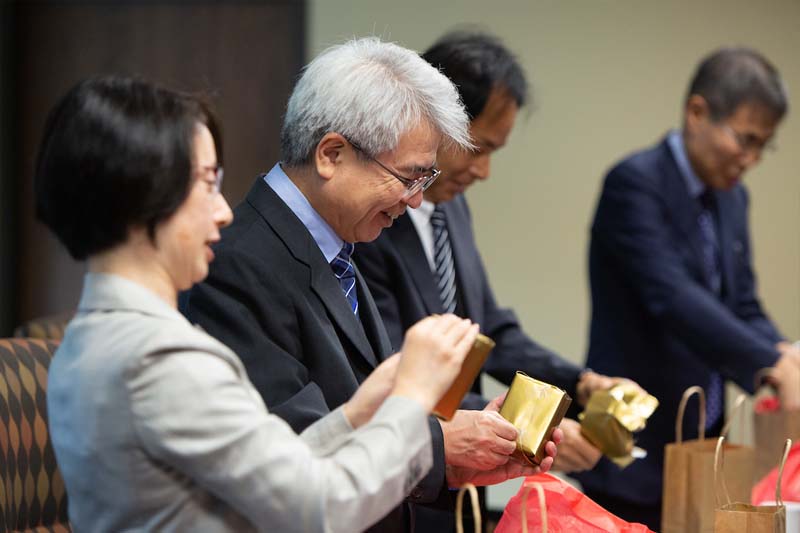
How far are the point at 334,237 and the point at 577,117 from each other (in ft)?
9.61

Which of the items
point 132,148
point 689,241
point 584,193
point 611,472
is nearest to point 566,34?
point 584,193

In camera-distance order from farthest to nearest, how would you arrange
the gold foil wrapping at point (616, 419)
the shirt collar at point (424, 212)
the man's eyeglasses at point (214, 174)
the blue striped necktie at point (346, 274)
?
the shirt collar at point (424, 212)
the gold foil wrapping at point (616, 419)
the blue striped necktie at point (346, 274)
the man's eyeglasses at point (214, 174)

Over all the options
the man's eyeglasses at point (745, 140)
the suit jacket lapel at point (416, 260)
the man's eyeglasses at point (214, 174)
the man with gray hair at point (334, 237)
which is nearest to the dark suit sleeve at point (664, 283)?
the man's eyeglasses at point (745, 140)

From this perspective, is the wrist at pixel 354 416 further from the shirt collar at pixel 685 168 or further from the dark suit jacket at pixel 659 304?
the shirt collar at pixel 685 168

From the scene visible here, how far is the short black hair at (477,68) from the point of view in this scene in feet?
→ 7.98

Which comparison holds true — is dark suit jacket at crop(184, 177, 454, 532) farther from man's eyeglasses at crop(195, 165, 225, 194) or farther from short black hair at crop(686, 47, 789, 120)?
short black hair at crop(686, 47, 789, 120)

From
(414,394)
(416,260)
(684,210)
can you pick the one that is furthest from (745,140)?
(414,394)

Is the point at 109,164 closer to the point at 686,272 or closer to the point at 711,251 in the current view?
the point at 686,272

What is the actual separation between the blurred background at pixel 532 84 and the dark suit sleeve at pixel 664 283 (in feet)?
4.28

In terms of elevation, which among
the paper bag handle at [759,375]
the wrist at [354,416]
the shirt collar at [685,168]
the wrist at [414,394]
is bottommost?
the paper bag handle at [759,375]

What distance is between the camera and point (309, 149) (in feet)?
5.80

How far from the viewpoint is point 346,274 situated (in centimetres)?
184

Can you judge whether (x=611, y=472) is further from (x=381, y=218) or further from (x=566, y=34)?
(x=566, y=34)

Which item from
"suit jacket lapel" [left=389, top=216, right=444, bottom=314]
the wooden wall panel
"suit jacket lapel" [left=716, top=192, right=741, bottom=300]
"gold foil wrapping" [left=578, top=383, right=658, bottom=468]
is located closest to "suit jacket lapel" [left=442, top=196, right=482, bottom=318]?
"suit jacket lapel" [left=389, top=216, right=444, bottom=314]
